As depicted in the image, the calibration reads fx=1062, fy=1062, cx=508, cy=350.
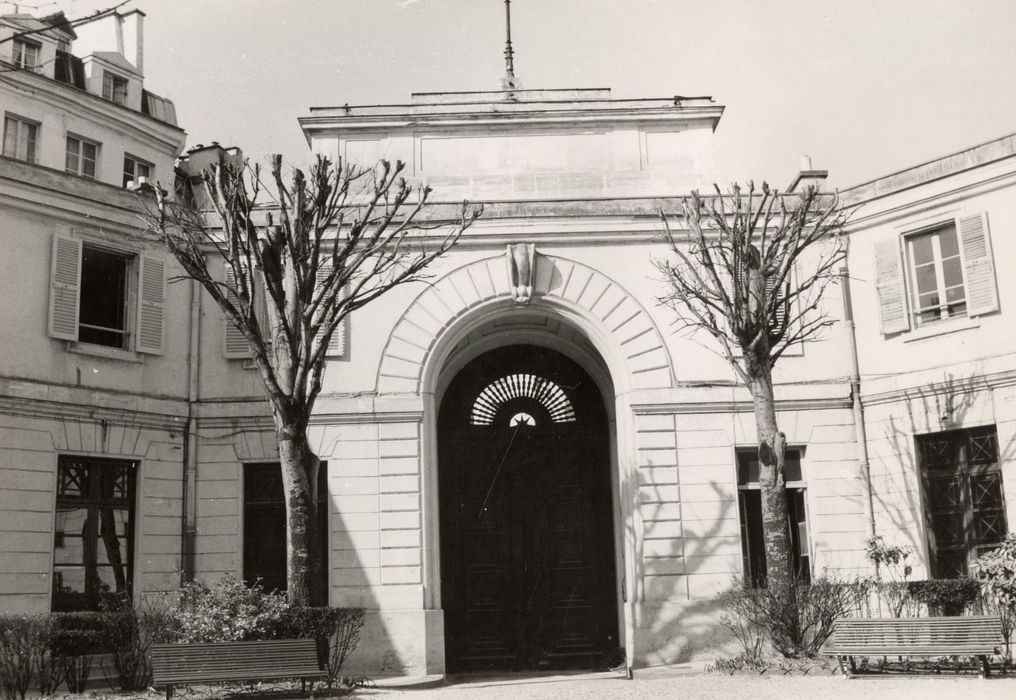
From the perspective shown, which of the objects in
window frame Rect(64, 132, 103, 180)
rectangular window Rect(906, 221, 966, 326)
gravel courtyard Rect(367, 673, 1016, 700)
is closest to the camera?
gravel courtyard Rect(367, 673, 1016, 700)

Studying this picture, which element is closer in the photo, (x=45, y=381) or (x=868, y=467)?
(x=45, y=381)

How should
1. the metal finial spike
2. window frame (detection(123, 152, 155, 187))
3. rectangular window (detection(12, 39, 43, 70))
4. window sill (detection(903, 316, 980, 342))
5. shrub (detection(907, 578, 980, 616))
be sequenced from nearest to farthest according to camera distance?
1. shrub (detection(907, 578, 980, 616))
2. window sill (detection(903, 316, 980, 342))
3. the metal finial spike
4. rectangular window (detection(12, 39, 43, 70))
5. window frame (detection(123, 152, 155, 187))

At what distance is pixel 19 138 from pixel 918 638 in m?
22.7

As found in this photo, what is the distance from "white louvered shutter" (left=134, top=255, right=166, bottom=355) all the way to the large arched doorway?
17.3ft

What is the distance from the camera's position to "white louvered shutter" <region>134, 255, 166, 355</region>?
57.2ft

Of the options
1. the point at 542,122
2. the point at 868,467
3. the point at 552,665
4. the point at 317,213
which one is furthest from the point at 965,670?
the point at 542,122

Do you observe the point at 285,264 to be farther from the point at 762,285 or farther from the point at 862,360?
the point at 862,360

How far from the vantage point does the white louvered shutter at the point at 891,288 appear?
17344 mm

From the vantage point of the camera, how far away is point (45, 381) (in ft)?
52.9

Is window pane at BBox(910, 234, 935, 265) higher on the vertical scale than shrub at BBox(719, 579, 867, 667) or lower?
higher

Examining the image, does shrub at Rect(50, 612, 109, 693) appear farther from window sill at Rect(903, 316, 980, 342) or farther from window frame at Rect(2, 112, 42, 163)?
window frame at Rect(2, 112, 42, 163)

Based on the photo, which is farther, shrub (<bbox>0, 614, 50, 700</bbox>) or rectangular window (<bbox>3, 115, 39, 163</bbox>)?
rectangular window (<bbox>3, 115, 39, 163</bbox>)

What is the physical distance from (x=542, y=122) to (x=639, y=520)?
7393mm

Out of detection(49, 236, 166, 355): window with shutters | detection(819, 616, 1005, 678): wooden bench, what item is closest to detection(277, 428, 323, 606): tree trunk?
detection(49, 236, 166, 355): window with shutters
